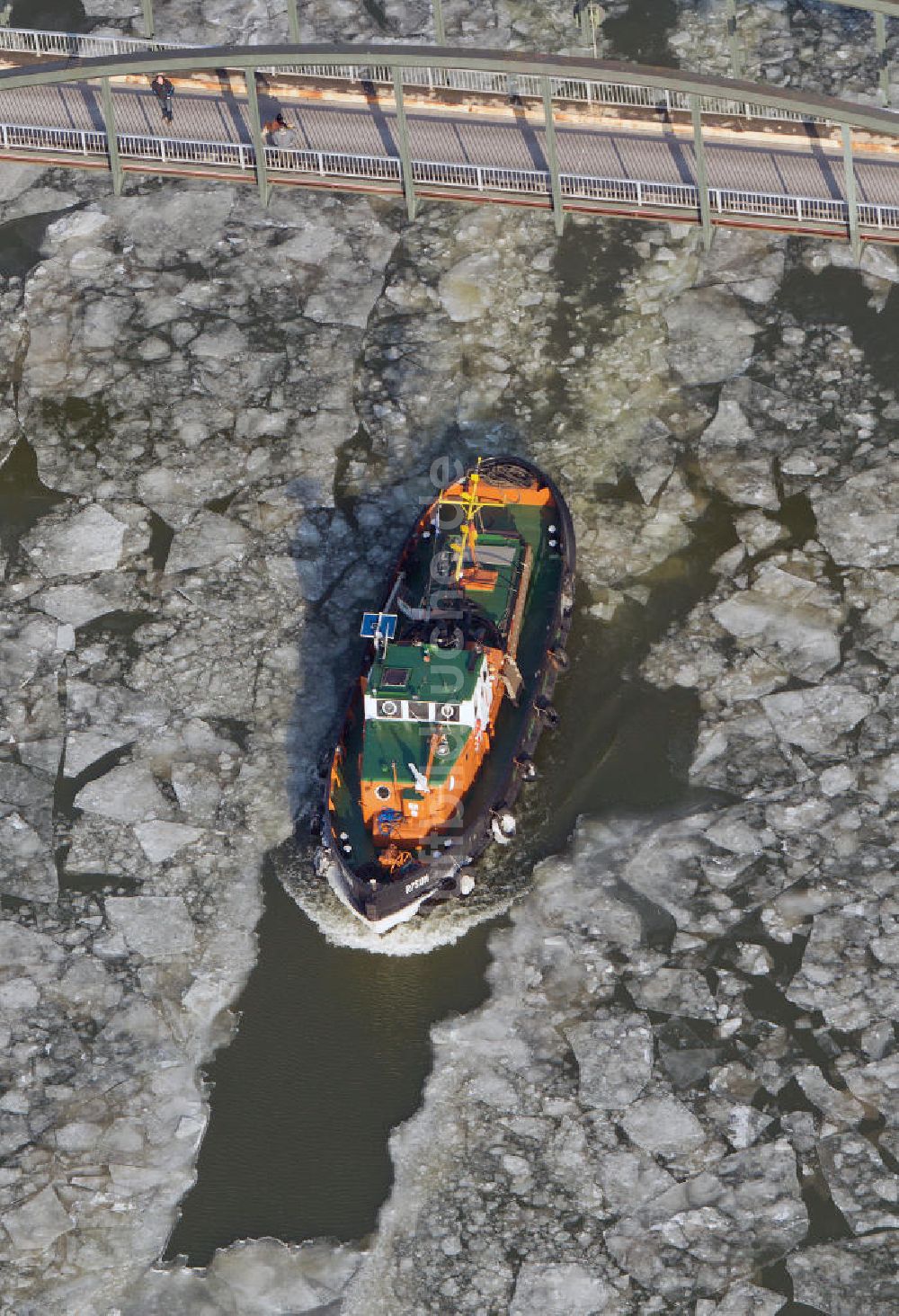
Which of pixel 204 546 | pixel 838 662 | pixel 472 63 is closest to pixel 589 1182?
pixel 838 662

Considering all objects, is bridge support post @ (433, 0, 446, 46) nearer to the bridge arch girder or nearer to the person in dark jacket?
the bridge arch girder

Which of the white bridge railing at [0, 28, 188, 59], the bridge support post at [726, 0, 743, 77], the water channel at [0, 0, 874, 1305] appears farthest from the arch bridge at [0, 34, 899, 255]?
the water channel at [0, 0, 874, 1305]

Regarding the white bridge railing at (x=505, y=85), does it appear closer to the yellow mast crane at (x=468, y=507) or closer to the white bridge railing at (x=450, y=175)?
the white bridge railing at (x=450, y=175)

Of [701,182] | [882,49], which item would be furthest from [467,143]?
[882,49]

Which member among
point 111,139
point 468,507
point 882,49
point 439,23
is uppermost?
point 882,49

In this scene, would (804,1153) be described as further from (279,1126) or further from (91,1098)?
(91,1098)

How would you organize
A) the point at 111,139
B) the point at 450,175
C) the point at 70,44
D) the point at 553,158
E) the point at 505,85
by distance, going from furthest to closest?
the point at 70,44 → the point at 505,85 → the point at 450,175 → the point at 111,139 → the point at 553,158

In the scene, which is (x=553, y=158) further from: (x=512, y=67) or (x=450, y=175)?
(x=512, y=67)

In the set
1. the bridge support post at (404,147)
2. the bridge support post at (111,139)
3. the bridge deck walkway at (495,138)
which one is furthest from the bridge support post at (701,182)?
the bridge support post at (111,139)
